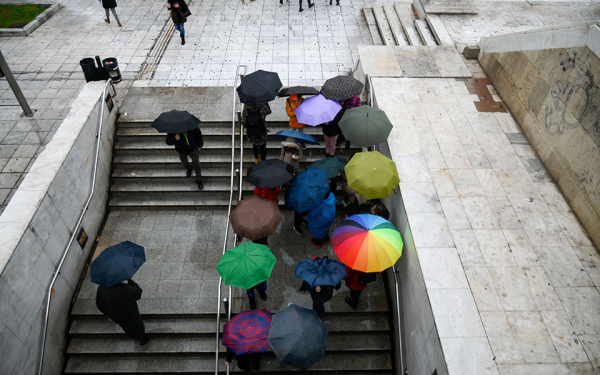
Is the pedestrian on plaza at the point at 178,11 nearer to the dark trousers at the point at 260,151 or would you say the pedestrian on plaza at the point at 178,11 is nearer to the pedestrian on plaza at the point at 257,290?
the dark trousers at the point at 260,151

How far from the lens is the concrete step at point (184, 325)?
7.44 meters

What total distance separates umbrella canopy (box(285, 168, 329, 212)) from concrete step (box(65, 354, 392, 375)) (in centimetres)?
290

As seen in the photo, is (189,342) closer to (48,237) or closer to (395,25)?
(48,237)

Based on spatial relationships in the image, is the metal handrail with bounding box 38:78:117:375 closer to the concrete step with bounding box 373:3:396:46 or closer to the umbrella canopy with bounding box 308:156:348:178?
the umbrella canopy with bounding box 308:156:348:178

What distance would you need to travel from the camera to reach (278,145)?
9805 mm

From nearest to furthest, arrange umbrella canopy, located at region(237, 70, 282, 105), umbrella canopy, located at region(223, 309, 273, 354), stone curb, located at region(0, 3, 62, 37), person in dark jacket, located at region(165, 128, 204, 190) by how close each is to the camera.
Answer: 1. umbrella canopy, located at region(223, 309, 273, 354)
2. umbrella canopy, located at region(237, 70, 282, 105)
3. person in dark jacket, located at region(165, 128, 204, 190)
4. stone curb, located at region(0, 3, 62, 37)

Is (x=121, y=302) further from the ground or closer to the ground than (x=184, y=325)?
further from the ground

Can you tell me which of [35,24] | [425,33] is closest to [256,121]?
[425,33]

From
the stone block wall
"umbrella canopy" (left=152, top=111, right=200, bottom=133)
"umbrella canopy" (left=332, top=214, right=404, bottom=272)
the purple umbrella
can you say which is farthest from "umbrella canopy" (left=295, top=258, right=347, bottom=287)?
the stone block wall

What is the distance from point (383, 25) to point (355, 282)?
33.7ft

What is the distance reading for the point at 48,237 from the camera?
7133mm

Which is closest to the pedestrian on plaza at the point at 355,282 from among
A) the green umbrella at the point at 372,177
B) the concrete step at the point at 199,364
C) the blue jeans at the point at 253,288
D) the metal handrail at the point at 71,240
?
the concrete step at the point at 199,364

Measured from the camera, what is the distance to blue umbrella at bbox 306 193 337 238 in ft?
23.9

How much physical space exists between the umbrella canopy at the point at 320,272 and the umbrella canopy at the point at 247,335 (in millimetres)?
899
